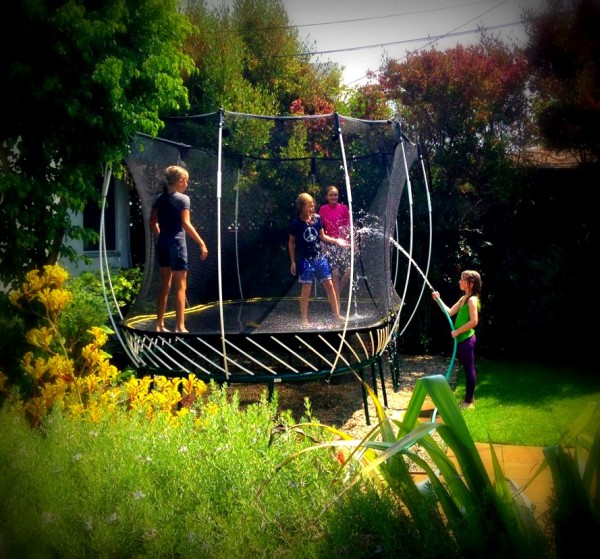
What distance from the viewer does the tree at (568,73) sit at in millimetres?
851

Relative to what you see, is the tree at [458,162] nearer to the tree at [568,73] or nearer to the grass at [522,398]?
the grass at [522,398]

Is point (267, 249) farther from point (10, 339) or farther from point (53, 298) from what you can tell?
point (53, 298)

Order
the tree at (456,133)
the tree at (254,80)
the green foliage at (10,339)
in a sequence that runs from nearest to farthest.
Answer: the green foliage at (10,339) → the tree at (456,133) → the tree at (254,80)

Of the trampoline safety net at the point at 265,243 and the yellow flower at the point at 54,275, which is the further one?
the trampoline safety net at the point at 265,243

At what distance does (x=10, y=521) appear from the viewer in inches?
49.5

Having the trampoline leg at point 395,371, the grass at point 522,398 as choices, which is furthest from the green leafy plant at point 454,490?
the trampoline leg at point 395,371

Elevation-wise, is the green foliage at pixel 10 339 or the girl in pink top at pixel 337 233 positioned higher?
the girl in pink top at pixel 337 233

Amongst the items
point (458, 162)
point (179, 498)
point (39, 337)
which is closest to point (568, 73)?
point (179, 498)

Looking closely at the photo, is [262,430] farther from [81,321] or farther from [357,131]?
[357,131]

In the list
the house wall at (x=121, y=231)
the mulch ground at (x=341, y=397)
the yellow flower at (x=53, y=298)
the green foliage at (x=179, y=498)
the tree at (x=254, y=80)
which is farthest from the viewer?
the house wall at (x=121, y=231)

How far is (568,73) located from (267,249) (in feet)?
12.4

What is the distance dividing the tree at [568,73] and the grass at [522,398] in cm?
59

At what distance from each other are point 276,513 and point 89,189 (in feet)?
8.16

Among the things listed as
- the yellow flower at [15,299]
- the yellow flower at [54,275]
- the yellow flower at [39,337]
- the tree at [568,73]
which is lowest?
the yellow flower at [39,337]
